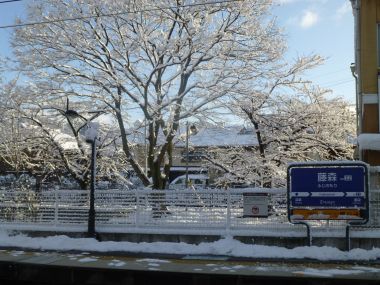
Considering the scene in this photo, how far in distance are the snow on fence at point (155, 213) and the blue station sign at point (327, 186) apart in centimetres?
69

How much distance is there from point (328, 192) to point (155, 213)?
15.6 ft

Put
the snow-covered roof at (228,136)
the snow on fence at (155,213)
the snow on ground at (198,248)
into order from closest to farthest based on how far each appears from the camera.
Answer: the snow on ground at (198,248), the snow on fence at (155,213), the snow-covered roof at (228,136)

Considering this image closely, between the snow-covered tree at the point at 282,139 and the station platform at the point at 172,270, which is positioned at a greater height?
the snow-covered tree at the point at 282,139

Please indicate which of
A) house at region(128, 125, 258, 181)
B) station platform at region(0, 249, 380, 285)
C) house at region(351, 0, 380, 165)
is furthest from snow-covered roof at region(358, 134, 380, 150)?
house at region(128, 125, 258, 181)

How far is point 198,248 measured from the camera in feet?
41.5

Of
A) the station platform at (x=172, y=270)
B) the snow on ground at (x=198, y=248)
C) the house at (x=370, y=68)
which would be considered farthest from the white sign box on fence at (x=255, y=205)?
the house at (x=370, y=68)

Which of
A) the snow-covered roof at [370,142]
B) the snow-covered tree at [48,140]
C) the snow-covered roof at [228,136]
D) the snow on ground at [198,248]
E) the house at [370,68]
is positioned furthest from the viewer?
the snow-covered roof at [228,136]

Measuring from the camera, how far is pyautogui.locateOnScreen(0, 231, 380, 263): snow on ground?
38.3 ft

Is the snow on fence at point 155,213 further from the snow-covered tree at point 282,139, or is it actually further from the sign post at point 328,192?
the snow-covered tree at point 282,139

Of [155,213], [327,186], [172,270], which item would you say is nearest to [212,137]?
[155,213]

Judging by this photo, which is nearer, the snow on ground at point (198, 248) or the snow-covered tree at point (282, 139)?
the snow on ground at point (198, 248)

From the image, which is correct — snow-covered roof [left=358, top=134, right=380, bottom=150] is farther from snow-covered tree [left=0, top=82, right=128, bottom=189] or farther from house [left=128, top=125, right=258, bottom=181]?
snow-covered tree [left=0, top=82, right=128, bottom=189]

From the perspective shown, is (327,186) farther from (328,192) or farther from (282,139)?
(282,139)

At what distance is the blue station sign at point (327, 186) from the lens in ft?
39.5
